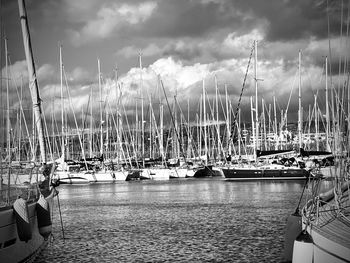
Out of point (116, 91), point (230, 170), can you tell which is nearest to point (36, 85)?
point (230, 170)

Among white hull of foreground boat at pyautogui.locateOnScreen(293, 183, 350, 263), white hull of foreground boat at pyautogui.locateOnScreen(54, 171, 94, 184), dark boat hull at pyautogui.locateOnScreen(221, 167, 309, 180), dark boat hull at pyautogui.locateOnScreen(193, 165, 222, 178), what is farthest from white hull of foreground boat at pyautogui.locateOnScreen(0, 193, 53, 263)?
dark boat hull at pyautogui.locateOnScreen(193, 165, 222, 178)

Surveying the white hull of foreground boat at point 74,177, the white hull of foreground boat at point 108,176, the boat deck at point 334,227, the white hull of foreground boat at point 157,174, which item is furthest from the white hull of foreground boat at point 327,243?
the white hull of foreground boat at point 157,174

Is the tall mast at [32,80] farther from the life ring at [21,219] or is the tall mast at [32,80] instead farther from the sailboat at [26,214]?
the life ring at [21,219]

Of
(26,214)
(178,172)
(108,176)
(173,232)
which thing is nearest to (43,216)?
(26,214)

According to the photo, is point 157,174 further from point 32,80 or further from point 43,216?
point 43,216

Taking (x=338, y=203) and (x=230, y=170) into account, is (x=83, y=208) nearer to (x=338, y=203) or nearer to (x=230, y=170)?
(x=338, y=203)

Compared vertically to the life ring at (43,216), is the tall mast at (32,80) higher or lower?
higher

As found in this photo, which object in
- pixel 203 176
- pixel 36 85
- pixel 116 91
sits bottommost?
pixel 203 176

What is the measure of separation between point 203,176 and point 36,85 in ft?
304

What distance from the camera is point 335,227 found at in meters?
14.1

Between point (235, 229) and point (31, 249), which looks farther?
point (235, 229)

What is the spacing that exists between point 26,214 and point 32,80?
11468 mm

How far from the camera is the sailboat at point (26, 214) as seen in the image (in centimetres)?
1543

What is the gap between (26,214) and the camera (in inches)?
639
